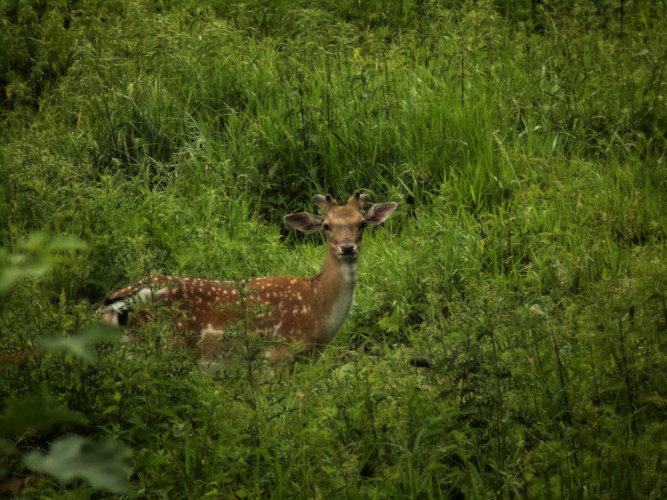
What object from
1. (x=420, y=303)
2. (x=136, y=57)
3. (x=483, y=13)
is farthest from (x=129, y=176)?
(x=483, y=13)

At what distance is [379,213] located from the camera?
21.0 feet

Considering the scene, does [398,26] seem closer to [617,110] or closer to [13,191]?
[617,110]

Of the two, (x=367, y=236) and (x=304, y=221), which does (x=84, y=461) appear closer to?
(x=304, y=221)

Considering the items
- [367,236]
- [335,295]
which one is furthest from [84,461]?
[367,236]

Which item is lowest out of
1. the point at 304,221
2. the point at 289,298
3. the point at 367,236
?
the point at 367,236

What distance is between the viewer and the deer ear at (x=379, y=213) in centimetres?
637

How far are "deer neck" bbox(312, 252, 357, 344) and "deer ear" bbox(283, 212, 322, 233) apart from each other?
0.47m

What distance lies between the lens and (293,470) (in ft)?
12.9

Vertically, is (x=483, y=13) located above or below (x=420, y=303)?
above

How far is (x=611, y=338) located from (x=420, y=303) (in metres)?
1.96

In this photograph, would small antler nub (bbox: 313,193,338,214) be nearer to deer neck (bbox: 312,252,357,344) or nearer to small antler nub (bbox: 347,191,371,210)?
small antler nub (bbox: 347,191,371,210)

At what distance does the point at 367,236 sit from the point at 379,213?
693mm

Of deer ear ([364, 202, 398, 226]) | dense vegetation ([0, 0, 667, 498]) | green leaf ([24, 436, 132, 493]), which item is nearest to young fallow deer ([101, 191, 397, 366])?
deer ear ([364, 202, 398, 226])

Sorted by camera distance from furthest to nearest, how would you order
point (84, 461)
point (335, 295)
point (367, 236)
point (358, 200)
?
point (367, 236), point (358, 200), point (335, 295), point (84, 461)
